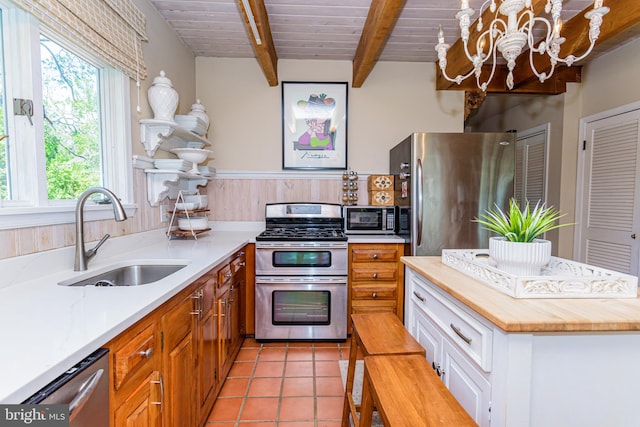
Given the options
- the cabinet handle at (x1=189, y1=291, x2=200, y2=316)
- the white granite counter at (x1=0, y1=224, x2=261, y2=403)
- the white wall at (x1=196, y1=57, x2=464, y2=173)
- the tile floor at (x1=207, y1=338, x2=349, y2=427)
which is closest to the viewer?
the white granite counter at (x1=0, y1=224, x2=261, y2=403)

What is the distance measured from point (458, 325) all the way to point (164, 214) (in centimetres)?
216

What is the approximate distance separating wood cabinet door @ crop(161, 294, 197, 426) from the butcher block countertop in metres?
1.06

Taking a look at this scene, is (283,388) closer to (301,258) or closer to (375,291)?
(301,258)

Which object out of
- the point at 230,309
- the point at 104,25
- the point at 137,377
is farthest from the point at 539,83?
the point at 137,377

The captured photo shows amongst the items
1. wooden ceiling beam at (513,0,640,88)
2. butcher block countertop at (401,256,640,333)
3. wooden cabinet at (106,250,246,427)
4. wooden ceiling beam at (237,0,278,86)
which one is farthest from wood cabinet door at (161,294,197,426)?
wooden ceiling beam at (513,0,640,88)

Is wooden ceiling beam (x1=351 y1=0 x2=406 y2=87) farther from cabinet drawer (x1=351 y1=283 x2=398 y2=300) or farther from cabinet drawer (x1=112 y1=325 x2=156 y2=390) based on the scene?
cabinet drawer (x1=112 y1=325 x2=156 y2=390)

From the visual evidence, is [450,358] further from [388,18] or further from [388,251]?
[388,18]

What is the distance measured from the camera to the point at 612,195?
296 centimetres

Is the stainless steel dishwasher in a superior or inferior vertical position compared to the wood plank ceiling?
inferior

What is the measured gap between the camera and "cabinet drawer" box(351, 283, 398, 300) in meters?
2.64

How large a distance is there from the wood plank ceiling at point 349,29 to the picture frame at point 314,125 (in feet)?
0.76

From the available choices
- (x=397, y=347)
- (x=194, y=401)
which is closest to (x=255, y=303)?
(x=194, y=401)

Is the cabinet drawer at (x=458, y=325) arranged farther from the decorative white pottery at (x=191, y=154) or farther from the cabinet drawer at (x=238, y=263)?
the decorative white pottery at (x=191, y=154)

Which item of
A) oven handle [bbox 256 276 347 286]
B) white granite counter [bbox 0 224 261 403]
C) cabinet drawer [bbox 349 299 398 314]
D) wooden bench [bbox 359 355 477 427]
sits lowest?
cabinet drawer [bbox 349 299 398 314]
